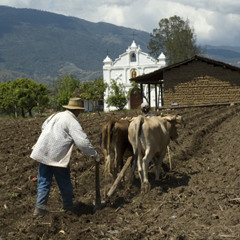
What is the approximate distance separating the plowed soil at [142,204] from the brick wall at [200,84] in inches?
750

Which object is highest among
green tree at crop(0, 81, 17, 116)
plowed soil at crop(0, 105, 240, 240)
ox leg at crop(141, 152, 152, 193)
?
ox leg at crop(141, 152, 152, 193)

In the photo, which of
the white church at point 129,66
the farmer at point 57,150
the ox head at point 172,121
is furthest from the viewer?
the white church at point 129,66

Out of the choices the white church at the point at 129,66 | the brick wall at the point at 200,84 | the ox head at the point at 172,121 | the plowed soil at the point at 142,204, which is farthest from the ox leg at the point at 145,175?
the white church at the point at 129,66

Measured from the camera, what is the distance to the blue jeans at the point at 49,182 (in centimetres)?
721

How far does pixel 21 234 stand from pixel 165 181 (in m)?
3.67

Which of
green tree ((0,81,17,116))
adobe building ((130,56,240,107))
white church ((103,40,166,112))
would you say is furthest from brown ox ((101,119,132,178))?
white church ((103,40,166,112))

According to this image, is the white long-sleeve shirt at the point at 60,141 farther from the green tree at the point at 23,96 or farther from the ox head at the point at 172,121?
the green tree at the point at 23,96

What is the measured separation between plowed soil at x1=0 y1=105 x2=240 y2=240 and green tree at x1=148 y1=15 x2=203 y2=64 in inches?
2294

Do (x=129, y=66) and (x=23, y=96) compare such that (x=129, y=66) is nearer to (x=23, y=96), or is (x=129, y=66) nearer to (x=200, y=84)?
(x=23, y=96)

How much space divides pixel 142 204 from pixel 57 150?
1.75 m

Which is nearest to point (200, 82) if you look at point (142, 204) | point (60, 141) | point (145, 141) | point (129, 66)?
point (145, 141)

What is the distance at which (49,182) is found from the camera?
7.32 meters

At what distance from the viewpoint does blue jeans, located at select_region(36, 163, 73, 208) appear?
7212 millimetres

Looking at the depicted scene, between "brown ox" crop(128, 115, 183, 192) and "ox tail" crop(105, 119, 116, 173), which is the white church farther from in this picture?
"ox tail" crop(105, 119, 116, 173)
